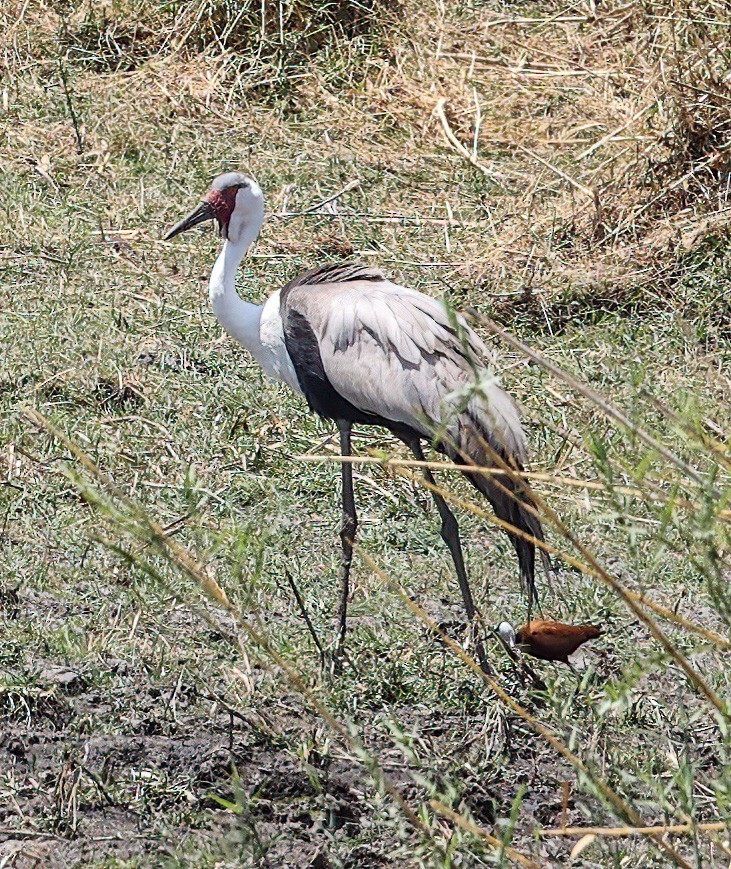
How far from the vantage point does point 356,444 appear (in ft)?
14.6

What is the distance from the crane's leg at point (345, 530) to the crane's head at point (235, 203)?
0.82 m

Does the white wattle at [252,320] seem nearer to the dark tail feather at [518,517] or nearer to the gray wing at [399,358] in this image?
the gray wing at [399,358]

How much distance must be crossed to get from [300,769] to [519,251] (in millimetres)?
2846

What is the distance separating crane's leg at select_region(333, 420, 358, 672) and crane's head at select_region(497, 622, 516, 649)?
0.38m

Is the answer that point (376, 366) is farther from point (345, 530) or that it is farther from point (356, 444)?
point (356, 444)

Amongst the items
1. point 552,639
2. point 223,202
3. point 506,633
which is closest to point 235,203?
point 223,202

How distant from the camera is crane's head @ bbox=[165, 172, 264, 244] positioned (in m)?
4.20

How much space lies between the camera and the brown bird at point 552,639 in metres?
3.13

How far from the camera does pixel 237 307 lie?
3996 mm

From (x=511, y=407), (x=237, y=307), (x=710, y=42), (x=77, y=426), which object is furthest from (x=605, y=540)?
(x=710, y=42)

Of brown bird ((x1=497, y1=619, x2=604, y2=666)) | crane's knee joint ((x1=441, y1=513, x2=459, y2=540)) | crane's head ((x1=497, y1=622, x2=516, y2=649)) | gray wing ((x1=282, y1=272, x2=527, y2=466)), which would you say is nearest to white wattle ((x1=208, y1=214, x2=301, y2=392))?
gray wing ((x1=282, y1=272, x2=527, y2=466))

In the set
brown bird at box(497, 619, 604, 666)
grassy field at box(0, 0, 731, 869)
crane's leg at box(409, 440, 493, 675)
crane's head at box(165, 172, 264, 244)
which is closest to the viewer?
grassy field at box(0, 0, 731, 869)

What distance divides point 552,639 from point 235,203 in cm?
177

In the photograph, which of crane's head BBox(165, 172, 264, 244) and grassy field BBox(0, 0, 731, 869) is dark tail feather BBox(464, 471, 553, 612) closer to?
grassy field BBox(0, 0, 731, 869)
